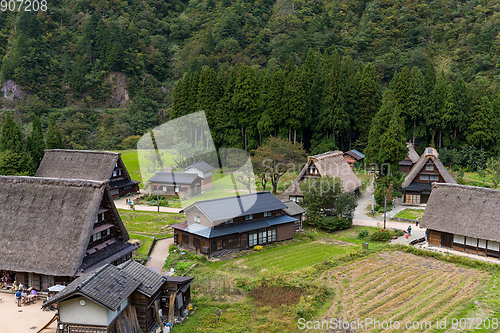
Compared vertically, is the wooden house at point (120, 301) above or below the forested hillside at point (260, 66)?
below

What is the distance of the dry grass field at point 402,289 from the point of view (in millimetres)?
17125

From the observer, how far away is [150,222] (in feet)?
104

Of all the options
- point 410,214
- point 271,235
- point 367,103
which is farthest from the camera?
point 367,103

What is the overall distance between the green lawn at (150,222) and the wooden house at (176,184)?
6041mm

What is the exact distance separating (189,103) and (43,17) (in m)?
38.9

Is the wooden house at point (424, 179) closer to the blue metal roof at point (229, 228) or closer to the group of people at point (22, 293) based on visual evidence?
the blue metal roof at point (229, 228)

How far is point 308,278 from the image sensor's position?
2130 centimetres

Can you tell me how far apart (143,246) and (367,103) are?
114ft

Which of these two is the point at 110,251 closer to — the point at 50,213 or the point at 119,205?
the point at 50,213

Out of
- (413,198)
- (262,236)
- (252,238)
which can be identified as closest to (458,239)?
(413,198)

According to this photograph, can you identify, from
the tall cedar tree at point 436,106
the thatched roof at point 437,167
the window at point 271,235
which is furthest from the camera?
the tall cedar tree at point 436,106

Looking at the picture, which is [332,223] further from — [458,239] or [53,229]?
[53,229]

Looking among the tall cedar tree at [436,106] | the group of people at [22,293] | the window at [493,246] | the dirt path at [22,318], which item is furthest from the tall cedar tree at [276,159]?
the dirt path at [22,318]

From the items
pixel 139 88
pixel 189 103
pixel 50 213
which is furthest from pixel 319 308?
→ pixel 139 88
